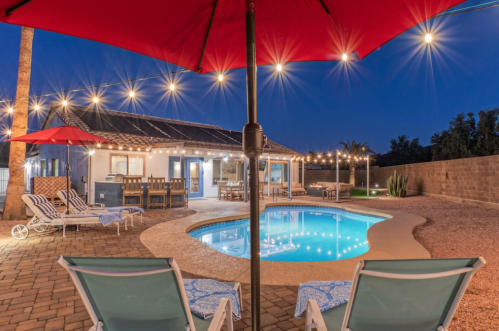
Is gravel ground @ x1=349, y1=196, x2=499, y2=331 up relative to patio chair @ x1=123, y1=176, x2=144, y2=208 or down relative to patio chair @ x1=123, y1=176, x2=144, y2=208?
down

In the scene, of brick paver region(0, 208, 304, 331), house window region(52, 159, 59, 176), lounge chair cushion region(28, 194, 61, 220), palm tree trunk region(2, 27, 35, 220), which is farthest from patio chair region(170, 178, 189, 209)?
house window region(52, 159, 59, 176)

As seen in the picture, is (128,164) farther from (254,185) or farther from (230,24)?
(254,185)

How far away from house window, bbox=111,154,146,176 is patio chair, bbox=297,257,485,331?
12.7 m

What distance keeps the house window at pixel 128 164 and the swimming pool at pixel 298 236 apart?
648 centimetres

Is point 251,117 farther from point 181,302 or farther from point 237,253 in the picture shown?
point 237,253

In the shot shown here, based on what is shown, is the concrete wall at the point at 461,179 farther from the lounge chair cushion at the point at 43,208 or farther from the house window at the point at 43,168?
the house window at the point at 43,168

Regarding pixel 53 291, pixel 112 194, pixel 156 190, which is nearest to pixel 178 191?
pixel 156 190

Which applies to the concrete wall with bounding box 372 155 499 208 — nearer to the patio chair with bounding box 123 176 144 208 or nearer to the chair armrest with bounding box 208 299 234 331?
the chair armrest with bounding box 208 299 234 331

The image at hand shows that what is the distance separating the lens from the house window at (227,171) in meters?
16.2

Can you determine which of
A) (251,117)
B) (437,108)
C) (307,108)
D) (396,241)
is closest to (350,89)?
(307,108)

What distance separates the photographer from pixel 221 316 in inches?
71.1

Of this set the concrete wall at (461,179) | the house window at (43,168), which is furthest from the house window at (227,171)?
the concrete wall at (461,179)

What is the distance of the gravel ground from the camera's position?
8.88 feet

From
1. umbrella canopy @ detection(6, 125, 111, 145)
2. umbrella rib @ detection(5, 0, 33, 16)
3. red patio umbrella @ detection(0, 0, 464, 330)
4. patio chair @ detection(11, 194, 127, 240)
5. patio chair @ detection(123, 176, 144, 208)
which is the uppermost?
red patio umbrella @ detection(0, 0, 464, 330)
